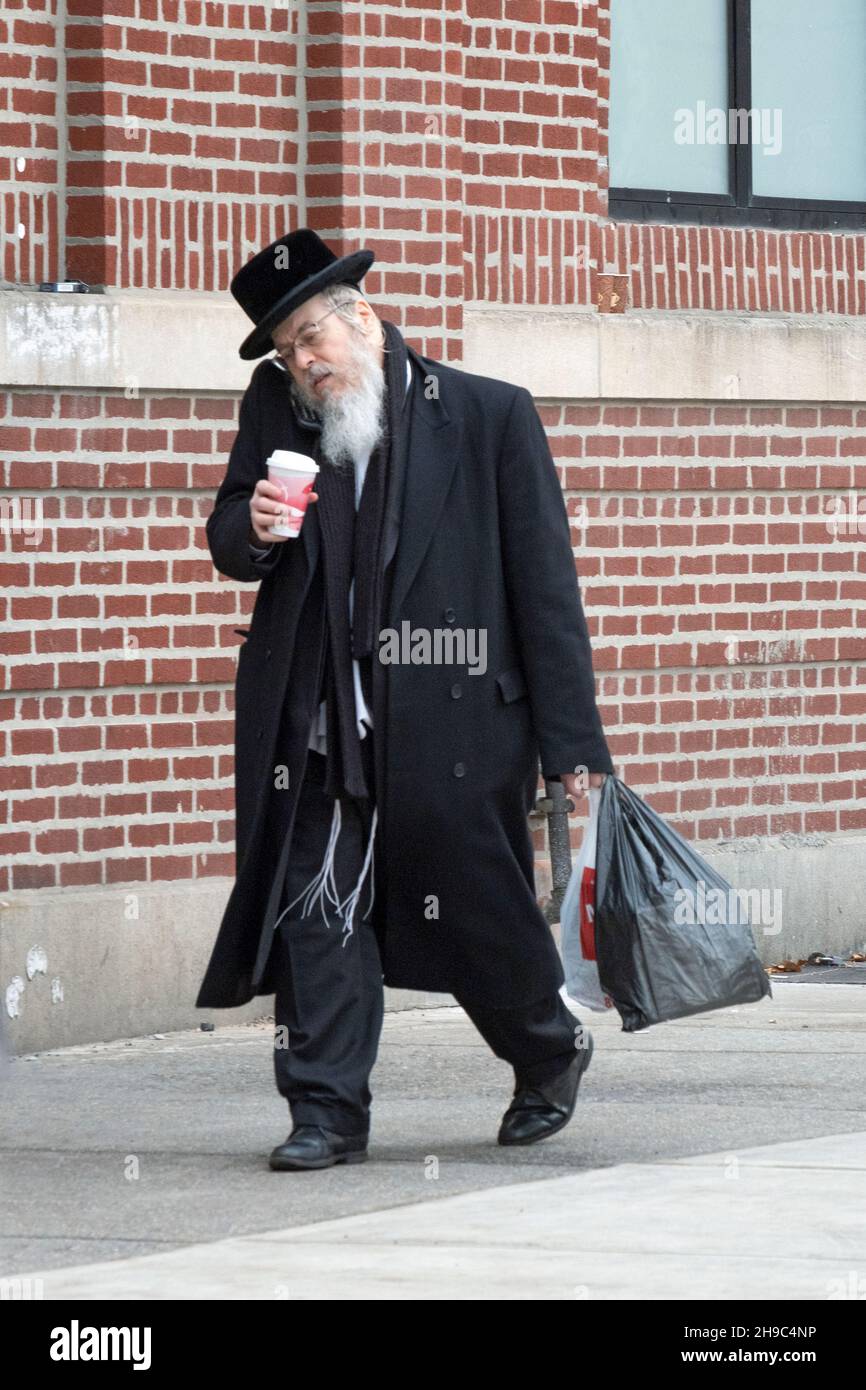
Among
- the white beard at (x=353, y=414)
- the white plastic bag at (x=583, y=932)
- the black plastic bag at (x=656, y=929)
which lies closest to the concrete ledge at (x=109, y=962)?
the white plastic bag at (x=583, y=932)

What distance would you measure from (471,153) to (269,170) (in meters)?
0.90

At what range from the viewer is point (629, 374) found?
9883 mm

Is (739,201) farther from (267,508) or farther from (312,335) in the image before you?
(267,508)

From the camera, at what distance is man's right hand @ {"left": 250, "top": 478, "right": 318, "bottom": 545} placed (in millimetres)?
6207

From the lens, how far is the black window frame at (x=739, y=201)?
1043 centimetres

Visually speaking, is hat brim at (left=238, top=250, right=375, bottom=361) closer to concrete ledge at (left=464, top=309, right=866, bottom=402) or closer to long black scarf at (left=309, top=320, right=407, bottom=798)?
long black scarf at (left=309, top=320, right=407, bottom=798)

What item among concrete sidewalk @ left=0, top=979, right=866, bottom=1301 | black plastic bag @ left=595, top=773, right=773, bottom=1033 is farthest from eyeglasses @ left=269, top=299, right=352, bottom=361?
concrete sidewalk @ left=0, top=979, right=866, bottom=1301

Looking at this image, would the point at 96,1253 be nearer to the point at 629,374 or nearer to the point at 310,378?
the point at 310,378

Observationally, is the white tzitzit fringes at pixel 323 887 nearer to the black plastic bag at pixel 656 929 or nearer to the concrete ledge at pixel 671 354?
the black plastic bag at pixel 656 929

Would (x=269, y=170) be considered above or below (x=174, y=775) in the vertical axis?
above

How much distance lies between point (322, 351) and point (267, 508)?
0.48 m

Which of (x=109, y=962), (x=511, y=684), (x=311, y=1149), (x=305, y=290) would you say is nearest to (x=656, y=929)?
(x=511, y=684)

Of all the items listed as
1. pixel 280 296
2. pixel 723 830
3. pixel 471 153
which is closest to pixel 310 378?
pixel 280 296

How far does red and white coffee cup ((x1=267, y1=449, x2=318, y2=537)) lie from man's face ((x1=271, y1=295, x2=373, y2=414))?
11.8 inches
